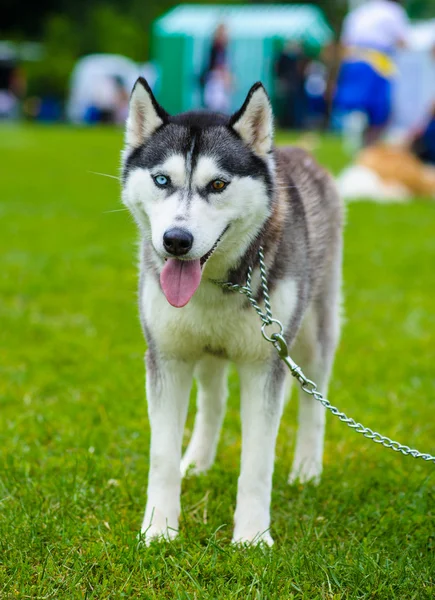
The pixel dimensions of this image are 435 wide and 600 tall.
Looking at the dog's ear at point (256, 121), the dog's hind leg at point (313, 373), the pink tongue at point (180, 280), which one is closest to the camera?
the pink tongue at point (180, 280)

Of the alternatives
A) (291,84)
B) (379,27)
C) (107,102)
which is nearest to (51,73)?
(107,102)

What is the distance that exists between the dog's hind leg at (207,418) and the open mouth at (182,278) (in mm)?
956

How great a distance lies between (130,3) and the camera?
4709 centimetres

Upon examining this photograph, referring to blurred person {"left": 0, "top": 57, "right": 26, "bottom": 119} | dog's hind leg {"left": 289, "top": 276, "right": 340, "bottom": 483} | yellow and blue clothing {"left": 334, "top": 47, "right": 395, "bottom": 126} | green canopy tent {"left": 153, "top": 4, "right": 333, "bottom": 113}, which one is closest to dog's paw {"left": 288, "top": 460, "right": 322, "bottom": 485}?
dog's hind leg {"left": 289, "top": 276, "right": 340, "bottom": 483}

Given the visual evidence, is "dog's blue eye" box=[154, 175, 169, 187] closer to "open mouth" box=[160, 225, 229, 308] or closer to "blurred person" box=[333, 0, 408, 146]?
"open mouth" box=[160, 225, 229, 308]

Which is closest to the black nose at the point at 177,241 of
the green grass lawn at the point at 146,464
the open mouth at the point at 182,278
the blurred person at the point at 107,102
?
the open mouth at the point at 182,278

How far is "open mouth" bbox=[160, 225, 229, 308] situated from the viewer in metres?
2.88

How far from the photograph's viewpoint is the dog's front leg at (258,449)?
314 cm

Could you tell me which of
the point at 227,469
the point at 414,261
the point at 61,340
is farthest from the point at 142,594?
the point at 414,261

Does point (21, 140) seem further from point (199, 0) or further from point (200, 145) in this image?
point (199, 0)

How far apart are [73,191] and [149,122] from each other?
9650mm

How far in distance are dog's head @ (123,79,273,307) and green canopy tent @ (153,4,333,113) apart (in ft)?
84.2

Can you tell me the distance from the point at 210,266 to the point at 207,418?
1.05 metres

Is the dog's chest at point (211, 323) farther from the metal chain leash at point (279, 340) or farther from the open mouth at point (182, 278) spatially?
the open mouth at point (182, 278)
